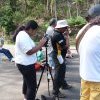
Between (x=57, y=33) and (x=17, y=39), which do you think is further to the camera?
(x=57, y=33)

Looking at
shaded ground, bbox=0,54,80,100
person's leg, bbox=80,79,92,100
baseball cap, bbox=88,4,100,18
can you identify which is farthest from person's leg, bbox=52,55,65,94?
baseball cap, bbox=88,4,100,18

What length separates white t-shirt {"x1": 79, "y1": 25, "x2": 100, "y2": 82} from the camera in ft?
11.9

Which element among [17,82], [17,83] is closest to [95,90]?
[17,83]

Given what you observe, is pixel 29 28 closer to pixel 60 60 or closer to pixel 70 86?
pixel 60 60

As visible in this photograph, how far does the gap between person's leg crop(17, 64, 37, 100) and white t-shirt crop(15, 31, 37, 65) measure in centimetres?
9

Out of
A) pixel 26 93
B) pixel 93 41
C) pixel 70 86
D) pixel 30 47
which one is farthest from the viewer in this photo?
pixel 70 86

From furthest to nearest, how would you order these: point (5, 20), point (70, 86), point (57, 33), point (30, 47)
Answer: point (5, 20) → point (70, 86) → point (57, 33) → point (30, 47)

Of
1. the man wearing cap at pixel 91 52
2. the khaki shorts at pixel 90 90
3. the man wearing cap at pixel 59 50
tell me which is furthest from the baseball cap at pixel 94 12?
the man wearing cap at pixel 59 50

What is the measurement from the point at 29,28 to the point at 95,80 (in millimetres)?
2226

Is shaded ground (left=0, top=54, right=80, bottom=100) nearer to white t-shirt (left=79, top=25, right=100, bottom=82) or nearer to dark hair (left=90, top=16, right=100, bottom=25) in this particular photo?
white t-shirt (left=79, top=25, right=100, bottom=82)

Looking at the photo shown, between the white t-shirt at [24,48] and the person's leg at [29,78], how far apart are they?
9 cm

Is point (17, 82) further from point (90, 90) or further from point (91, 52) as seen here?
point (91, 52)

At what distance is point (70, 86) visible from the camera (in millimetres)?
7863

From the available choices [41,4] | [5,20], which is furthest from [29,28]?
[41,4]
